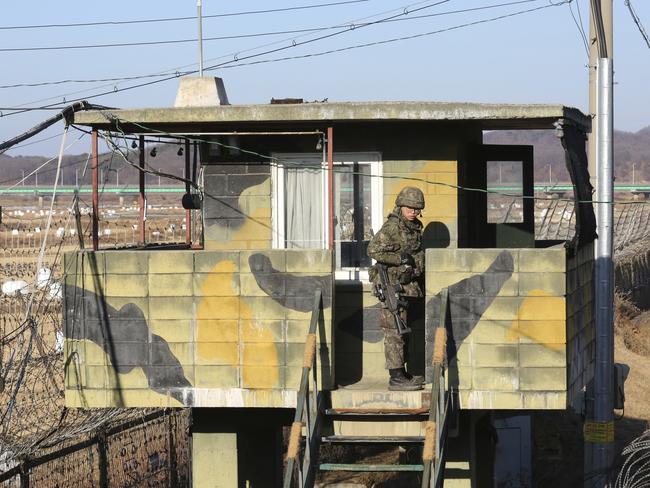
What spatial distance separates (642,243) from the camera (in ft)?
109

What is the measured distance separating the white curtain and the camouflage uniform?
4.82 ft

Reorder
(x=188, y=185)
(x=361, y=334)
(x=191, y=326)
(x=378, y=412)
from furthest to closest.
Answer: (x=188, y=185) → (x=361, y=334) → (x=191, y=326) → (x=378, y=412)

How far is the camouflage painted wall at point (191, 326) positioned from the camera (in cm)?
1150

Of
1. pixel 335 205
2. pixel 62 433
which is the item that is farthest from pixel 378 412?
pixel 62 433

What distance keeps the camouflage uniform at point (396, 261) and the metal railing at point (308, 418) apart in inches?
25.7

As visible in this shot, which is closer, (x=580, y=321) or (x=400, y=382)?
(x=400, y=382)

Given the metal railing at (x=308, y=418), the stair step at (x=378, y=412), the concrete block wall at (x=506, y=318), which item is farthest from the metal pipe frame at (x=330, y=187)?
the stair step at (x=378, y=412)

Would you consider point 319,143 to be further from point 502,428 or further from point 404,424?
point 502,428

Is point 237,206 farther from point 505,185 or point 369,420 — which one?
point 505,185

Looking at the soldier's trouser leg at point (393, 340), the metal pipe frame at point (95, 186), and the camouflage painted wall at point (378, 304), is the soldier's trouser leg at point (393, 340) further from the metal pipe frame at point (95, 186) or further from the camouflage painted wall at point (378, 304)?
the metal pipe frame at point (95, 186)

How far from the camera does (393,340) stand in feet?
37.0

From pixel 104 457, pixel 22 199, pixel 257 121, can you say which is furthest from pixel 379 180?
pixel 22 199

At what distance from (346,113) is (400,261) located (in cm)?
159

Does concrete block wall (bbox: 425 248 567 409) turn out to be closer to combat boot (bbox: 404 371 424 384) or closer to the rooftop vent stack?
→ combat boot (bbox: 404 371 424 384)
